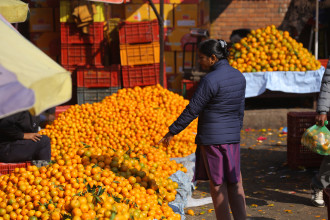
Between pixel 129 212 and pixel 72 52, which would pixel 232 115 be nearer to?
pixel 129 212

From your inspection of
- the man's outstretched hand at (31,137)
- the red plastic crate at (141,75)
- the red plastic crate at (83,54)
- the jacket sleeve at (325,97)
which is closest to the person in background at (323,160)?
the jacket sleeve at (325,97)

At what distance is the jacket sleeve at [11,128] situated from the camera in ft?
18.2

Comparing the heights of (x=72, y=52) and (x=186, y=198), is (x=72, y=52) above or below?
above

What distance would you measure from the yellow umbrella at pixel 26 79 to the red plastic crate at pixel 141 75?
24.6 feet

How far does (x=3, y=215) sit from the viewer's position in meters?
4.40

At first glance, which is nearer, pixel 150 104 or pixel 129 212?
pixel 129 212

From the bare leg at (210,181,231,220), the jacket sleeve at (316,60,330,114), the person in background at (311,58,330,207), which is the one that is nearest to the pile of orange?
the person in background at (311,58,330,207)

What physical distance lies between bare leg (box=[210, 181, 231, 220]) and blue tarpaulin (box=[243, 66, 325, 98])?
5.88 m

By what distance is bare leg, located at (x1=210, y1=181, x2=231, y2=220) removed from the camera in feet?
14.8

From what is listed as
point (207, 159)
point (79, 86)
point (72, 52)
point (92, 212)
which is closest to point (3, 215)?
point (92, 212)

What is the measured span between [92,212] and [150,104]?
4.28 metres

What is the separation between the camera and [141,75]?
33.7ft

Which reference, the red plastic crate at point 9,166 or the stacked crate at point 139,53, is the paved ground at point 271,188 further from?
the stacked crate at point 139,53

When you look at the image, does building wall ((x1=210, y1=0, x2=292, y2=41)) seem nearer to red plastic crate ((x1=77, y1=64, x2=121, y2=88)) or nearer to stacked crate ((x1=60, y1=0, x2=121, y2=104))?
stacked crate ((x1=60, y1=0, x2=121, y2=104))
